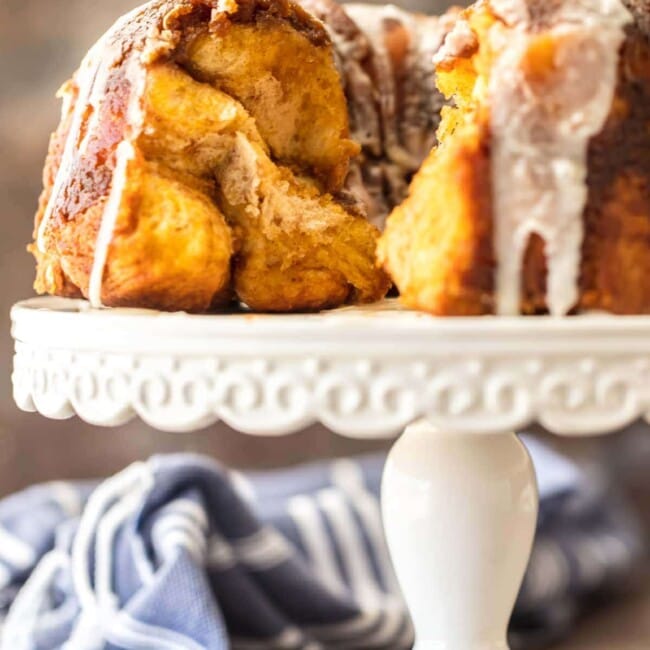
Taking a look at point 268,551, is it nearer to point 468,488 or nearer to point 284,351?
point 468,488

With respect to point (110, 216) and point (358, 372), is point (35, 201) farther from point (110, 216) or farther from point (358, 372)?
point (358, 372)

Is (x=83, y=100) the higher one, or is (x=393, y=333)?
(x=83, y=100)

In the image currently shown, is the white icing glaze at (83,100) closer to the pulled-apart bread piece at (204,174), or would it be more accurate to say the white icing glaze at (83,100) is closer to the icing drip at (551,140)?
the pulled-apart bread piece at (204,174)

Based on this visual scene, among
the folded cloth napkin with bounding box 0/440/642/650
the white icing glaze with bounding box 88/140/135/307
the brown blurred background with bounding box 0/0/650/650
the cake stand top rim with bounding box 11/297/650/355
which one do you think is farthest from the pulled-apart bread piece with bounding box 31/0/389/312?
the brown blurred background with bounding box 0/0/650/650

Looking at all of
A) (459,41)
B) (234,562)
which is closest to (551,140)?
(459,41)

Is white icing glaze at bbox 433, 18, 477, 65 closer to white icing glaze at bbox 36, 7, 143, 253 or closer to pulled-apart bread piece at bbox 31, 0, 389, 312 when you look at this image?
pulled-apart bread piece at bbox 31, 0, 389, 312

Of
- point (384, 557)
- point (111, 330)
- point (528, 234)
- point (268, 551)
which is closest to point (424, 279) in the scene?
point (528, 234)

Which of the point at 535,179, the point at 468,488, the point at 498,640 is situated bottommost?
the point at 498,640
